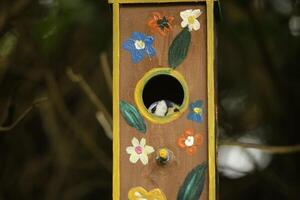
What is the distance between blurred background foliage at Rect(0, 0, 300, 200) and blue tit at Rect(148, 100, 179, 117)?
1.50 m

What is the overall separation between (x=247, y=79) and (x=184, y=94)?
2076 millimetres

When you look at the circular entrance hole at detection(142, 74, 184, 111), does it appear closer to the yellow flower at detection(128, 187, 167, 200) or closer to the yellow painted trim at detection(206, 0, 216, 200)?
the yellow painted trim at detection(206, 0, 216, 200)

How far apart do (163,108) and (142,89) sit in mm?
89

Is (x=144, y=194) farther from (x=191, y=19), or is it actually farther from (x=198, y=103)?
(x=191, y=19)

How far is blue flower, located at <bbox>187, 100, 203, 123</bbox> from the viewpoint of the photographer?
3.16 m

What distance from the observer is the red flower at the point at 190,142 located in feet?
10.3

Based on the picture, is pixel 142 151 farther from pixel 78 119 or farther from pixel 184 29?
pixel 78 119

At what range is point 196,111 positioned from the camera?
10.4ft

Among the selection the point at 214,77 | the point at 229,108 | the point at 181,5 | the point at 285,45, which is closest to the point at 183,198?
the point at 214,77

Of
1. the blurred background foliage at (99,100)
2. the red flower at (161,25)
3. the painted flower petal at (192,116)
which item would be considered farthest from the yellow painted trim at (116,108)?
the blurred background foliage at (99,100)

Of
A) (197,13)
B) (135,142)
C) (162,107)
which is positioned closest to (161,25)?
(197,13)

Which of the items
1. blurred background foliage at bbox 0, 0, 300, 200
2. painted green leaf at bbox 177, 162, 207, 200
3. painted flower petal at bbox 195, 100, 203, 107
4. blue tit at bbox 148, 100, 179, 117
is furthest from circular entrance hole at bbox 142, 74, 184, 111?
blurred background foliage at bbox 0, 0, 300, 200

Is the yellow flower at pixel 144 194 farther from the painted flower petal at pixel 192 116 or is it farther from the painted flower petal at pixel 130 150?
the painted flower petal at pixel 192 116

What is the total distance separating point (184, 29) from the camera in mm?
3205
